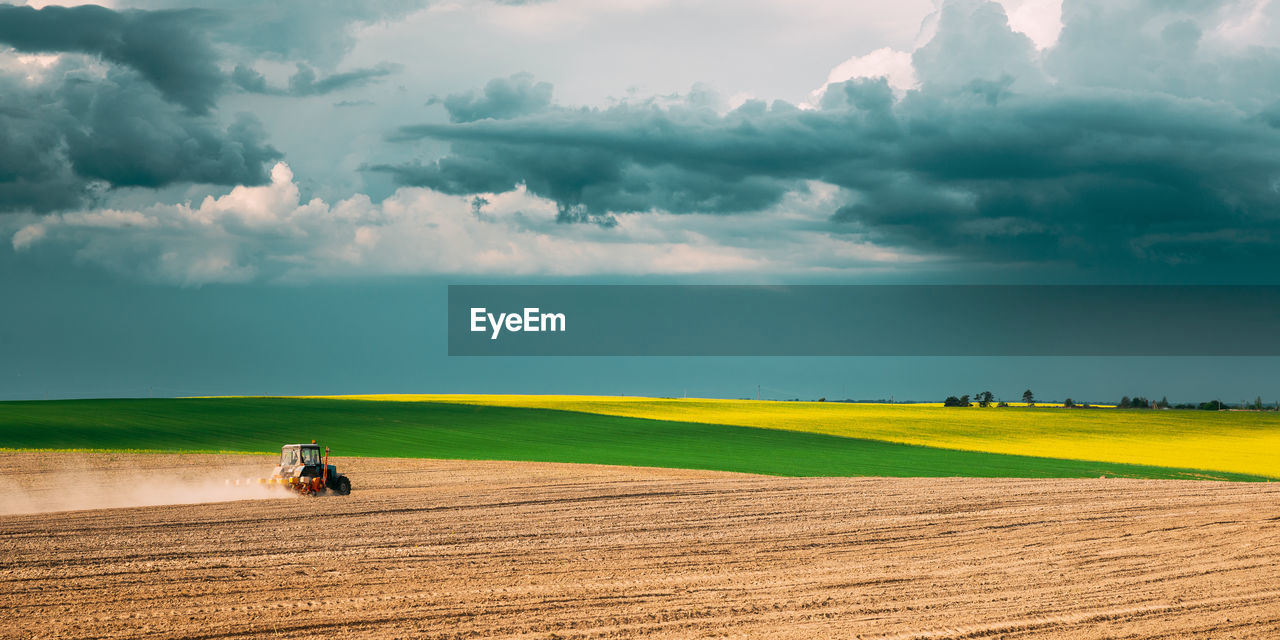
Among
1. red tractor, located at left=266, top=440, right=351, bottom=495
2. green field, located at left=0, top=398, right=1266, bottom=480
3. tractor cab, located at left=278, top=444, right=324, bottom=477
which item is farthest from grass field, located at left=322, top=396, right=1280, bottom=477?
tractor cab, located at left=278, top=444, right=324, bottom=477

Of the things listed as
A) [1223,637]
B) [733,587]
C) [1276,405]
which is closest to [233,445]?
[733,587]

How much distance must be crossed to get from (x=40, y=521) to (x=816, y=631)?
66.5 feet

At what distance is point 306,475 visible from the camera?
99.8 feet

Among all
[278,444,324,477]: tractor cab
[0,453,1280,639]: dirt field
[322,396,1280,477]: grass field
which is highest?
[278,444,324,477]: tractor cab

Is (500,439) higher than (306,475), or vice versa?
(306,475)

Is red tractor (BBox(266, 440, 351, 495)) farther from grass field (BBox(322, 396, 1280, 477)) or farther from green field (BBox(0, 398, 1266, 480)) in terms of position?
grass field (BBox(322, 396, 1280, 477))

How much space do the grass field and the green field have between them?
452cm

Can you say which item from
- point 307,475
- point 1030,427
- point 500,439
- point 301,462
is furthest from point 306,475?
point 1030,427

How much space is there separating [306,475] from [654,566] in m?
16.3

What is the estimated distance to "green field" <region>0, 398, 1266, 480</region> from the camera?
44.7 m

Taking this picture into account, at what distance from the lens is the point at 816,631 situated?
42.3ft

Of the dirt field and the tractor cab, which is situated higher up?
the tractor cab

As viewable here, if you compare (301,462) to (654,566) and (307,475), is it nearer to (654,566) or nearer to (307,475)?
(307,475)

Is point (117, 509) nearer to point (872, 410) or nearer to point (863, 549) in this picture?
point (863, 549)
